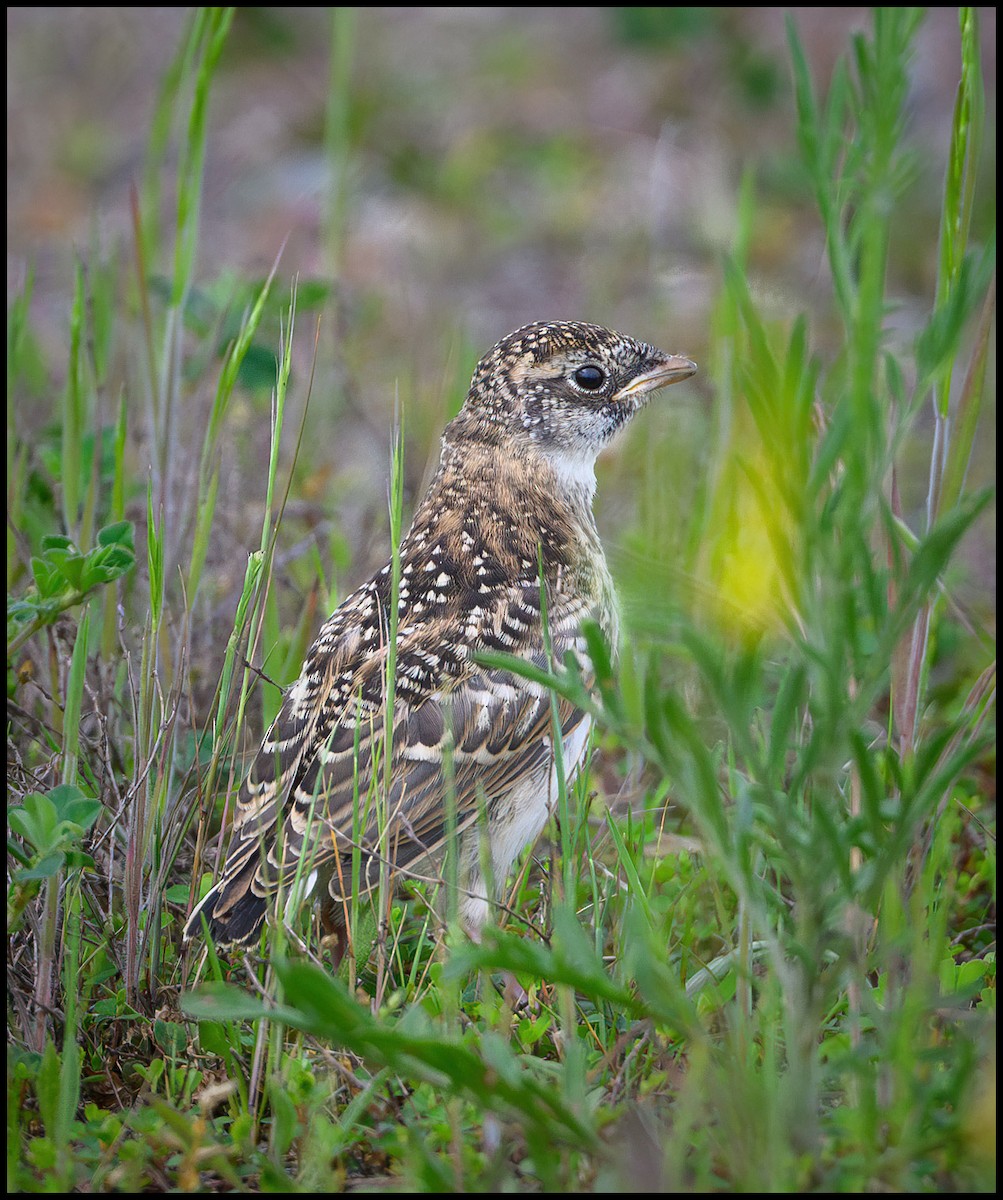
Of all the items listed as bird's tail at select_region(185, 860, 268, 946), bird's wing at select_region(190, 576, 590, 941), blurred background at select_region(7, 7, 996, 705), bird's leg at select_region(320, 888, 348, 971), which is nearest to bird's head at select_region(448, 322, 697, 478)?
blurred background at select_region(7, 7, 996, 705)

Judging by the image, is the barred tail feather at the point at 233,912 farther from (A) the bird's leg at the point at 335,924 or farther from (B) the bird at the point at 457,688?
(A) the bird's leg at the point at 335,924

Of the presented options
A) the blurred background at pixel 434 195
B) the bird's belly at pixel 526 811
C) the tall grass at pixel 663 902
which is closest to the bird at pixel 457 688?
the bird's belly at pixel 526 811

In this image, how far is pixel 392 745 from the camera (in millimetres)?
3066

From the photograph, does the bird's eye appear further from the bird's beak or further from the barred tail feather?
the barred tail feather

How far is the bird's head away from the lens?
4125 millimetres

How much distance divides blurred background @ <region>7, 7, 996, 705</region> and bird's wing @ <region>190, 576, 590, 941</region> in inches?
48.5

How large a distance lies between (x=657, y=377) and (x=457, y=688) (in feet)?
Result: 4.67

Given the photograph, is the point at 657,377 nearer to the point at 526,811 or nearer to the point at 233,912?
the point at 526,811

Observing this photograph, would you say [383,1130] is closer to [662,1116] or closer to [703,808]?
[662,1116]

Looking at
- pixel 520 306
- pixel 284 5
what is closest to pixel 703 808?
pixel 520 306

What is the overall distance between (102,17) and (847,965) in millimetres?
10624

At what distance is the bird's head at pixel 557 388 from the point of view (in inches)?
162

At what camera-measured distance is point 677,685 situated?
13.1 ft

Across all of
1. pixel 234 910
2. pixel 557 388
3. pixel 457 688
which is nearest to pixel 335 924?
pixel 234 910
